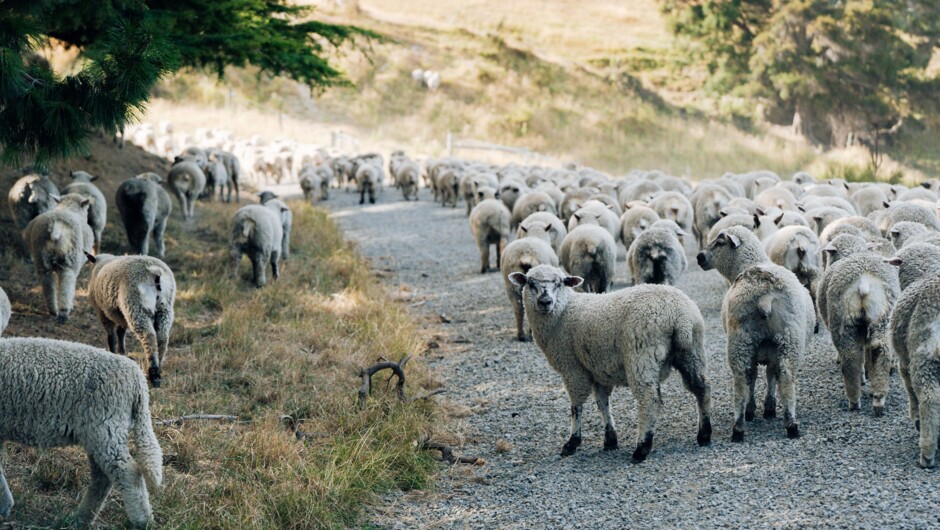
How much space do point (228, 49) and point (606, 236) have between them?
22.2ft

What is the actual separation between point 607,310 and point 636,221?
6573 millimetres

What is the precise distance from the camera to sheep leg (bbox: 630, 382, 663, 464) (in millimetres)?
6383

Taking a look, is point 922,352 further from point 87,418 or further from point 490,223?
point 490,223

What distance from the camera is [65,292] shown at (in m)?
10.1

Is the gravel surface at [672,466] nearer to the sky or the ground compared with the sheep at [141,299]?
nearer to the ground

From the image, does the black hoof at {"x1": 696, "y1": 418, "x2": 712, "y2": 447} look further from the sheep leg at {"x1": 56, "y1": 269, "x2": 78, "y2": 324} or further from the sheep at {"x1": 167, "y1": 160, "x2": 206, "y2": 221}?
the sheep at {"x1": 167, "y1": 160, "x2": 206, "y2": 221}

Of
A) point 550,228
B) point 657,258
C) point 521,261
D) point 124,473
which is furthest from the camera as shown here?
point 550,228

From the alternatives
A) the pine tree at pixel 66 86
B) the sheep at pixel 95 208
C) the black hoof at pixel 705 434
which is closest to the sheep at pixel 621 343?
the black hoof at pixel 705 434

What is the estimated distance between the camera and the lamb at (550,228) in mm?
12641

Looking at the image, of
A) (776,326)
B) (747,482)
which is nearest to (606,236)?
(776,326)

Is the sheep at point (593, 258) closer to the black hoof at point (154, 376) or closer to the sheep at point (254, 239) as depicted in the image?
the sheep at point (254, 239)

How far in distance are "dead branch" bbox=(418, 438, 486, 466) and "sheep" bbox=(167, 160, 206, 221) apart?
1245cm

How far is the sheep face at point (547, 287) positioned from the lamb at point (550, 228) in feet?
15.8

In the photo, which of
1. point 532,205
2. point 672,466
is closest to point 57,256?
point 672,466
